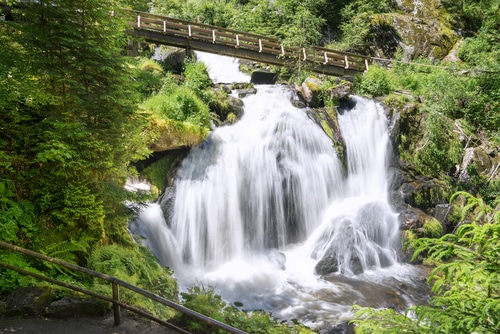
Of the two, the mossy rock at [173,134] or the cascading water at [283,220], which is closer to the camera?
the cascading water at [283,220]

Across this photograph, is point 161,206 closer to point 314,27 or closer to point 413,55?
point 314,27

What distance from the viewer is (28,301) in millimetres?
4051

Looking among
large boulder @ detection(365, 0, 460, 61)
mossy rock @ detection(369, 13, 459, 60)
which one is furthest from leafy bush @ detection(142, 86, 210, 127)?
mossy rock @ detection(369, 13, 459, 60)

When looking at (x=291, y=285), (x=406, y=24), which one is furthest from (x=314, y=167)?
(x=406, y=24)

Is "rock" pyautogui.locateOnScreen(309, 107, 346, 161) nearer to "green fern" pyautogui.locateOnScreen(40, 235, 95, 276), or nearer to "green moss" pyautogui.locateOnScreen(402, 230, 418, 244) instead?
"green moss" pyautogui.locateOnScreen(402, 230, 418, 244)

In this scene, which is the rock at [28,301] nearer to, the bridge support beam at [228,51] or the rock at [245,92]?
the rock at [245,92]

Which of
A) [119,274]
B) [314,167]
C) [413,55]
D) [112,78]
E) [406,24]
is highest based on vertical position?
[406,24]

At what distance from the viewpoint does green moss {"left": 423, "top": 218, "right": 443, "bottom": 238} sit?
12.3 metres

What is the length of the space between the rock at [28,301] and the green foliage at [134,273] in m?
0.74

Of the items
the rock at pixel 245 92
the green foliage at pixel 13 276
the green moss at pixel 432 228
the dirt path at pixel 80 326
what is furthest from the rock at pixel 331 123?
the green foliage at pixel 13 276

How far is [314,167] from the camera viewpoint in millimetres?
13250

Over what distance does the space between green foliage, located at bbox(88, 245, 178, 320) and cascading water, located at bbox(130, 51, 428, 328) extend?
279 cm

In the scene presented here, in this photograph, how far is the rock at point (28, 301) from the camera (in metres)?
3.97

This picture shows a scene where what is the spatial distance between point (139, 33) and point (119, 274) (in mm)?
14979
